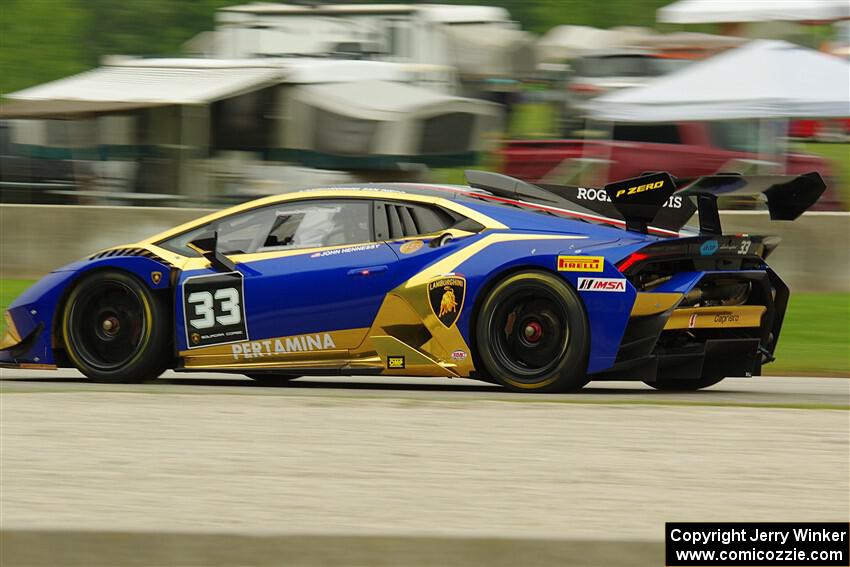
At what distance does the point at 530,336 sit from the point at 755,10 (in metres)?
15.7

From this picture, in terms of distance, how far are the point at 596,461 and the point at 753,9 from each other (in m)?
17.7

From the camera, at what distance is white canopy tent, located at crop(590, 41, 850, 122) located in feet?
55.4

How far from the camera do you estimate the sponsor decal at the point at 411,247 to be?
845cm

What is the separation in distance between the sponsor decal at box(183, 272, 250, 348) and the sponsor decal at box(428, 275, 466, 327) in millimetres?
1242

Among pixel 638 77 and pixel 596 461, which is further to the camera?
pixel 638 77

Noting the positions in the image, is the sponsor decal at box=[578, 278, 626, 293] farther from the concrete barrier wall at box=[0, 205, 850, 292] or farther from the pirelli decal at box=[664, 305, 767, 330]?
the concrete barrier wall at box=[0, 205, 850, 292]

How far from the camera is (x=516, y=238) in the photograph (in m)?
8.30

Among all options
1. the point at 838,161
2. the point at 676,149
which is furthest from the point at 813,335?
the point at 838,161

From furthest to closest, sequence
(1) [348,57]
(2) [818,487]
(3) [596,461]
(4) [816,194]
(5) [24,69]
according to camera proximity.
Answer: (5) [24,69]
(1) [348,57]
(4) [816,194]
(3) [596,461]
(2) [818,487]

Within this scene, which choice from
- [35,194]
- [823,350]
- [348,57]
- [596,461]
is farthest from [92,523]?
[348,57]

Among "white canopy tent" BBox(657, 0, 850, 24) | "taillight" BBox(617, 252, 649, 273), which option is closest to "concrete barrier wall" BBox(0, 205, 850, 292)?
"taillight" BBox(617, 252, 649, 273)

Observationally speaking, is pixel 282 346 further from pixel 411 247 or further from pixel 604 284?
pixel 604 284

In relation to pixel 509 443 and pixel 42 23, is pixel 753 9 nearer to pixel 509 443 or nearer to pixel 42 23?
pixel 509 443

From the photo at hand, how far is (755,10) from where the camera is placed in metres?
22.3
